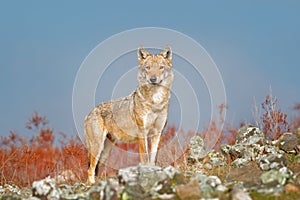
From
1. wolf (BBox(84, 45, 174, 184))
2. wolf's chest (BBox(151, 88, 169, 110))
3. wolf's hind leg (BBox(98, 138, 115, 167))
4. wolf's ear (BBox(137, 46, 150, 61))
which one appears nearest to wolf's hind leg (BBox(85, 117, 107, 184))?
wolf (BBox(84, 45, 174, 184))

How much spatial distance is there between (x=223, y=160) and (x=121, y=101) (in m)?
2.71

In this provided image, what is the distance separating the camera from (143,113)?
10.1m

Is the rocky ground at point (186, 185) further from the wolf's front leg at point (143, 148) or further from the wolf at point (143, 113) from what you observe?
the wolf at point (143, 113)

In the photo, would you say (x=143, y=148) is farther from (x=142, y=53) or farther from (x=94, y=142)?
(x=142, y=53)

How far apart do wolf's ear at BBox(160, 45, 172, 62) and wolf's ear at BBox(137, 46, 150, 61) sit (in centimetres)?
32

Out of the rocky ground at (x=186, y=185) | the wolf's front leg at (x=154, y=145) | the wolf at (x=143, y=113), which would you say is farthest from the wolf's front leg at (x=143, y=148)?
the rocky ground at (x=186, y=185)

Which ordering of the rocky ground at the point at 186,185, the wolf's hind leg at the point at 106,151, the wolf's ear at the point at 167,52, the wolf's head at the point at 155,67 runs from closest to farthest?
the rocky ground at the point at 186,185 < the wolf's head at the point at 155,67 < the wolf's ear at the point at 167,52 < the wolf's hind leg at the point at 106,151

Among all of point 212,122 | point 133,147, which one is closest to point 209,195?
point 212,122

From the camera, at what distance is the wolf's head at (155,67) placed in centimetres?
981

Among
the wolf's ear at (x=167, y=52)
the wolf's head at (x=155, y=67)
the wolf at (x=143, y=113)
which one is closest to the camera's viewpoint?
the wolf's head at (x=155, y=67)

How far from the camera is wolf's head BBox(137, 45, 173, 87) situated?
32.2ft

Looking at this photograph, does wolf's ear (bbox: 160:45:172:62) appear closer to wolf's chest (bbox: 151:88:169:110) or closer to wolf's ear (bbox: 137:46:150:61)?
wolf's ear (bbox: 137:46:150:61)

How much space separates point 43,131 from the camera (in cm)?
1775

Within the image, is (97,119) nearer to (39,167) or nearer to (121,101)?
(121,101)
